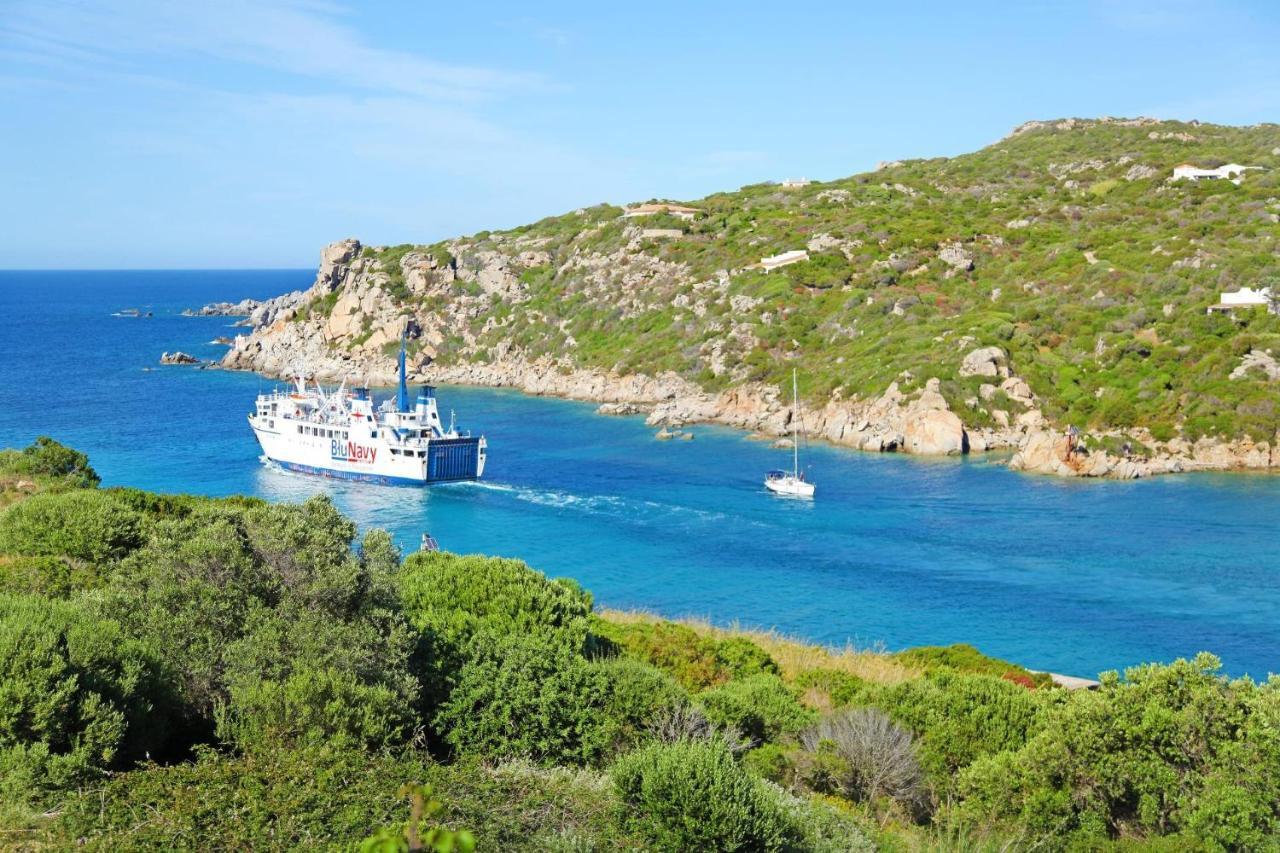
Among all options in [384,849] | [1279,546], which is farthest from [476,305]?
[384,849]

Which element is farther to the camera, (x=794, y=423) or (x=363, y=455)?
(x=794, y=423)

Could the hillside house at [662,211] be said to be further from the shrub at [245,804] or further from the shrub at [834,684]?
the shrub at [245,804]

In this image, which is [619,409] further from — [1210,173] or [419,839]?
[419,839]

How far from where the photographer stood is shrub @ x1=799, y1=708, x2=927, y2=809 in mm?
11445

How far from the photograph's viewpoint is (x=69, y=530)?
56.7 ft

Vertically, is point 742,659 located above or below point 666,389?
below

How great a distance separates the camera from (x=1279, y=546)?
3462 cm

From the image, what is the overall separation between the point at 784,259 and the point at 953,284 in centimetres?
1373

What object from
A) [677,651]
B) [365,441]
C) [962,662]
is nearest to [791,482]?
[365,441]

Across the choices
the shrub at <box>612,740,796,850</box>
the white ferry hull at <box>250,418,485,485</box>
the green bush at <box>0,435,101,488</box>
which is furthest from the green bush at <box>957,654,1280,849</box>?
the white ferry hull at <box>250,418,485,485</box>

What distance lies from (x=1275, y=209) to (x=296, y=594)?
246 ft

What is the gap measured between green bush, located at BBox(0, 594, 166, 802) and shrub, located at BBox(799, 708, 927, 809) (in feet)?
23.1

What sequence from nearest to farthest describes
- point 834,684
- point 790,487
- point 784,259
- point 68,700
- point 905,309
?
1. point 68,700
2. point 834,684
3. point 790,487
4. point 905,309
5. point 784,259

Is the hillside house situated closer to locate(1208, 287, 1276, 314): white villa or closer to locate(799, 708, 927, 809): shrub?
locate(1208, 287, 1276, 314): white villa
